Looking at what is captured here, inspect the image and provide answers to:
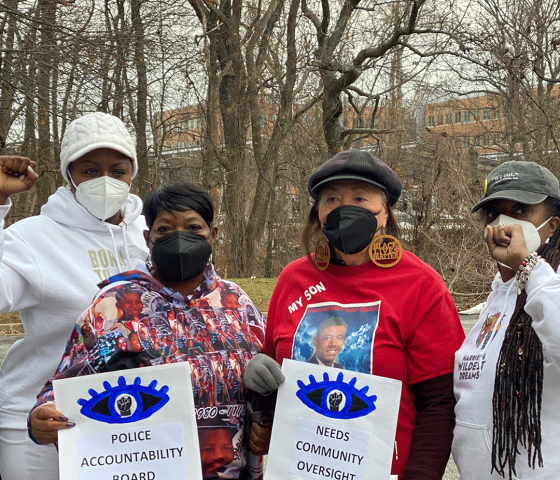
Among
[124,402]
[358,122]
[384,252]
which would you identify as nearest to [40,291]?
[124,402]

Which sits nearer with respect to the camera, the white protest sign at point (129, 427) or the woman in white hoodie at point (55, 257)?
the white protest sign at point (129, 427)

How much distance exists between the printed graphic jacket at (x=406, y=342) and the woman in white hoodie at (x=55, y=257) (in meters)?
0.96

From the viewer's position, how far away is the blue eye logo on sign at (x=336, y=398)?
2.19m

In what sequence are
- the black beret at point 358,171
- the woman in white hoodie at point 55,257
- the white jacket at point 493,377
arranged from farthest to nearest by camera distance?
the woman in white hoodie at point 55,257
the black beret at point 358,171
the white jacket at point 493,377

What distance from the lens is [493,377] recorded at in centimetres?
221

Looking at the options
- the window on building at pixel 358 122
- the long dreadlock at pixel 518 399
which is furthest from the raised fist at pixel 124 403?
the window on building at pixel 358 122

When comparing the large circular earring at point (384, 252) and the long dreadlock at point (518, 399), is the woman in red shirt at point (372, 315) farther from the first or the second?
the long dreadlock at point (518, 399)

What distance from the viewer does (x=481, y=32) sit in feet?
49.2

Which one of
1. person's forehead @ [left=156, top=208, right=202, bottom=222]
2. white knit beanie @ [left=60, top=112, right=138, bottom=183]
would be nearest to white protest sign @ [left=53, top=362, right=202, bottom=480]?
person's forehead @ [left=156, top=208, right=202, bottom=222]

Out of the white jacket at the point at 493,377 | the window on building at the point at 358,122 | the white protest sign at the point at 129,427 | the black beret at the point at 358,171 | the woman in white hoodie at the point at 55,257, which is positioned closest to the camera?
the white jacket at the point at 493,377

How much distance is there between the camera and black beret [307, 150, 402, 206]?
7.96 ft

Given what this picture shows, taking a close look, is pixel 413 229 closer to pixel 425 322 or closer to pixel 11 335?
pixel 11 335

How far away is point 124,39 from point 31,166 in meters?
7.58

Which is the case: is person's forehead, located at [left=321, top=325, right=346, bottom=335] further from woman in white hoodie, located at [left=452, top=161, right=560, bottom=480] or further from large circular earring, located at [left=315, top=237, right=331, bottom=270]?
woman in white hoodie, located at [left=452, top=161, right=560, bottom=480]
